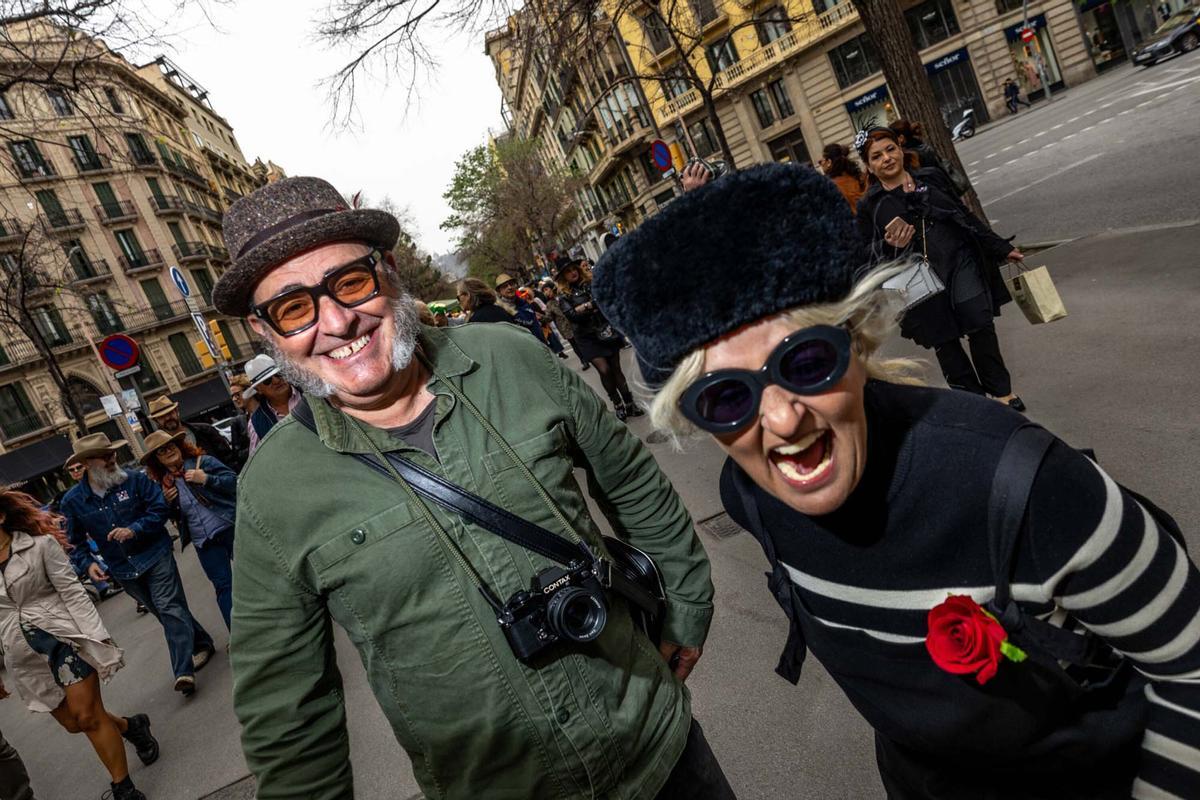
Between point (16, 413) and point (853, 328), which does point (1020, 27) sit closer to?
point (853, 328)

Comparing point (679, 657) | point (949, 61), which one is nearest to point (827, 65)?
point (949, 61)

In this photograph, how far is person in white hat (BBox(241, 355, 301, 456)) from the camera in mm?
5477

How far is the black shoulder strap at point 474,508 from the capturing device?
62.6 inches

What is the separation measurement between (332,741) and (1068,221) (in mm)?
10770

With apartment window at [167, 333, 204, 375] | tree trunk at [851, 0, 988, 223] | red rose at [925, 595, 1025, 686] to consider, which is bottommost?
red rose at [925, 595, 1025, 686]

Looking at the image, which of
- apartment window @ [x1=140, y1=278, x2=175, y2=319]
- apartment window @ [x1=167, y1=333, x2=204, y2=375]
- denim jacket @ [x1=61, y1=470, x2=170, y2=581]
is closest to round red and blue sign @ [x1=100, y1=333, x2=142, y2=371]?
denim jacket @ [x1=61, y1=470, x2=170, y2=581]

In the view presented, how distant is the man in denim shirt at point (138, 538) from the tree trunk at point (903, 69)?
27.8 feet

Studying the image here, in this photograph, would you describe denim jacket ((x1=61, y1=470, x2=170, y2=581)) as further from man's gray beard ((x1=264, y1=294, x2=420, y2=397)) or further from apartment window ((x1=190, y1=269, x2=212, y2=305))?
apartment window ((x1=190, y1=269, x2=212, y2=305))

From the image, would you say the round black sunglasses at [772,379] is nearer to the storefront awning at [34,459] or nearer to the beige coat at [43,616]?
the beige coat at [43,616]

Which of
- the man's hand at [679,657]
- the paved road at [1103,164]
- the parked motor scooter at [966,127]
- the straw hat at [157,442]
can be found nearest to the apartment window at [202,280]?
the parked motor scooter at [966,127]

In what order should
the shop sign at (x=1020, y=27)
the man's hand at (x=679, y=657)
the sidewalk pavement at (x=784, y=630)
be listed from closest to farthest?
the man's hand at (x=679, y=657) < the sidewalk pavement at (x=784, y=630) < the shop sign at (x=1020, y=27)

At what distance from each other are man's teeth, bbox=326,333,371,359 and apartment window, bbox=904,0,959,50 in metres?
37.0

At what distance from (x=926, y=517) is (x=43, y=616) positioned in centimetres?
468

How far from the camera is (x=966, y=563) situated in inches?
44.1
